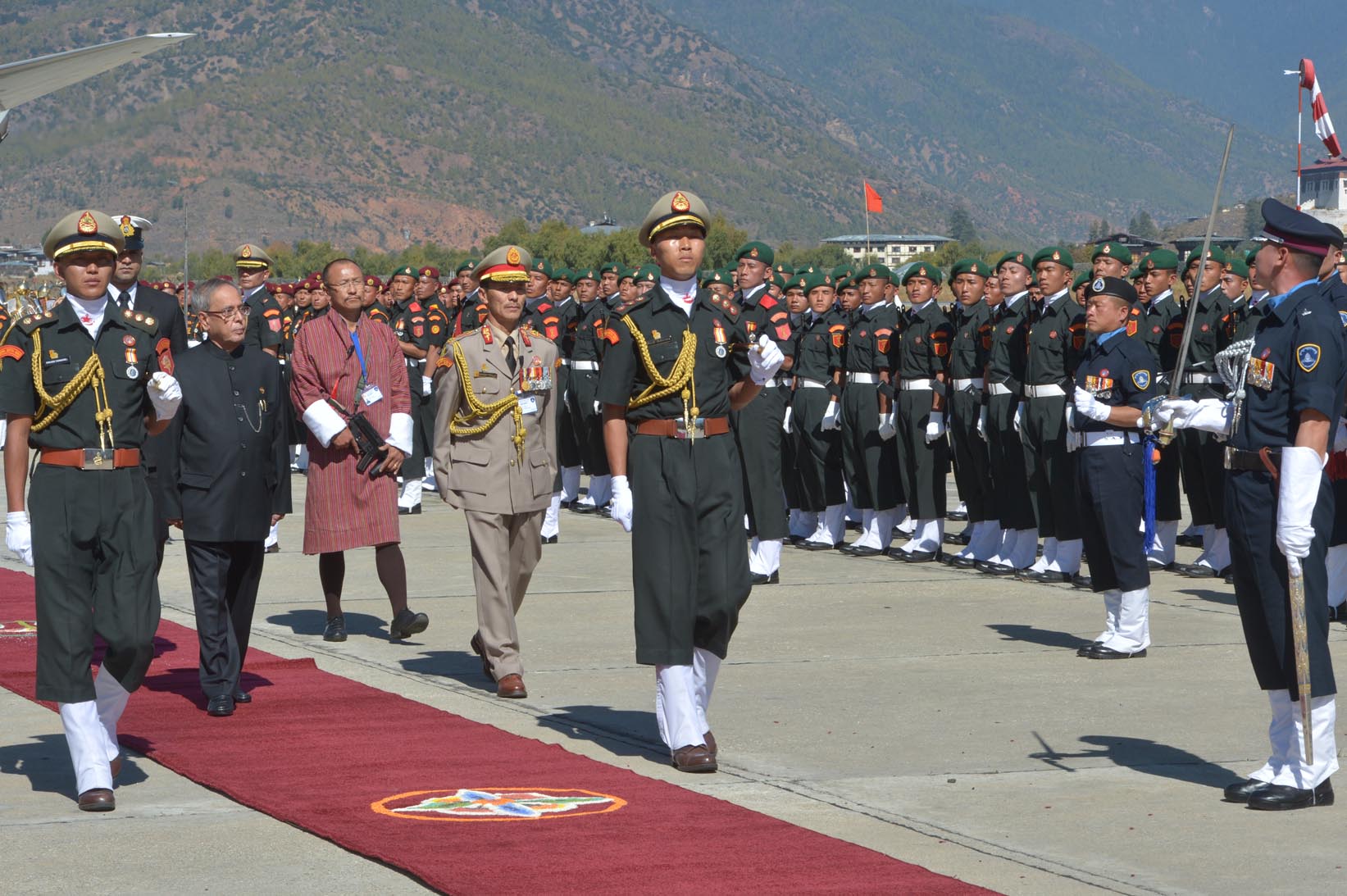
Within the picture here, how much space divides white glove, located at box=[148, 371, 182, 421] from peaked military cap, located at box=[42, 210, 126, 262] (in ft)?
1.77

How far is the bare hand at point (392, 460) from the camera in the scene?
35.6 feet

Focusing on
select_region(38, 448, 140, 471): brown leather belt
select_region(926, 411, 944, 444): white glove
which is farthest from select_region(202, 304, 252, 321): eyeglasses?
select_region(926, 411, 944, 444): white glove

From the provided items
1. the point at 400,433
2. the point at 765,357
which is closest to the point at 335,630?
the point at 400,433

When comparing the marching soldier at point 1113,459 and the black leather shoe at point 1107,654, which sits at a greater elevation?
the marching soldier at point 1113,459

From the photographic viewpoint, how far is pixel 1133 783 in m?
7.52

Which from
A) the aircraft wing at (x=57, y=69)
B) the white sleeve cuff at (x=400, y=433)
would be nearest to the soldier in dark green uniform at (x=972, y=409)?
the white sleeve cuff at (x=400, y=433)

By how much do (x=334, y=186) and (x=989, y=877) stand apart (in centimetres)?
18879

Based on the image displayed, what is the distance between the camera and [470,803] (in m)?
7.14

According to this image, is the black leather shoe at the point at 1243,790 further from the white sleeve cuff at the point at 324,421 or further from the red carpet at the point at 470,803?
the white sleeve cuff at the point at 324,421

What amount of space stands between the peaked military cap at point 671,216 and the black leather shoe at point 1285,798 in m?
3.15

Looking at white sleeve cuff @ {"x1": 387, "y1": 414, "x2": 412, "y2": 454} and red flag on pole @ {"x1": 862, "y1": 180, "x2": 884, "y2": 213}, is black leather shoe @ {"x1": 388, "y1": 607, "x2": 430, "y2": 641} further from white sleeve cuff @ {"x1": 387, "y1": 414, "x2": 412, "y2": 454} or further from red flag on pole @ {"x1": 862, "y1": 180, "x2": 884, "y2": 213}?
red flag on pole @ {"x1": 862, "y1": 180, "x2": 884, "y2": 213}

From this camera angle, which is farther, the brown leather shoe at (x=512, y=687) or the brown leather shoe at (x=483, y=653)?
the brown leather shoe at (x=483, y=653)

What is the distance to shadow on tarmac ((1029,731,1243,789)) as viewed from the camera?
7652mm

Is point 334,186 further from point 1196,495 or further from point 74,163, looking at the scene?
point 1196,495
